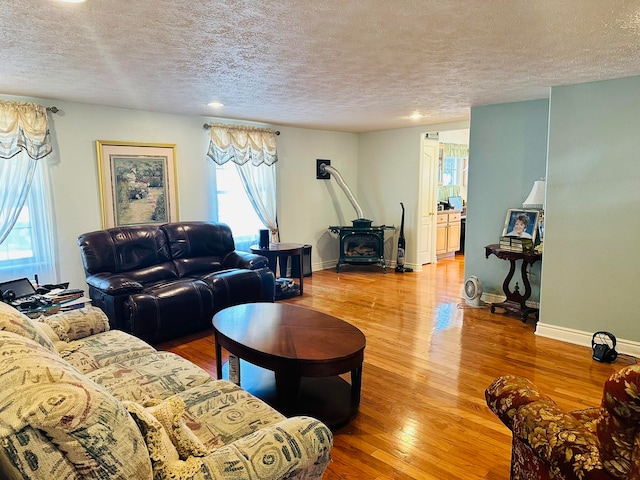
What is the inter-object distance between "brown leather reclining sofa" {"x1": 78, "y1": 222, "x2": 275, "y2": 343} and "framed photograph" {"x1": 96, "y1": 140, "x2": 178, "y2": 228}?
361 mm

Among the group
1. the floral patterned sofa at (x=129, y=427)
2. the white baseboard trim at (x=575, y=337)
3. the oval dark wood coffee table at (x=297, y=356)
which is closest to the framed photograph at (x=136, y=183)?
the oval dark wood coffee table at (x=297, y=356)

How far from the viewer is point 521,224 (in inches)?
178

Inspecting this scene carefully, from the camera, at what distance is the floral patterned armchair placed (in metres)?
1.14

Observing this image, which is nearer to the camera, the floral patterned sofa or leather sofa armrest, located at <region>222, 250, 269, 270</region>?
the floral patterned sofa

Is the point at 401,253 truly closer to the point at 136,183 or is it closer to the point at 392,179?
the point at 392,179

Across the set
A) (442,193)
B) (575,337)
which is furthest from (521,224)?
(442,193)

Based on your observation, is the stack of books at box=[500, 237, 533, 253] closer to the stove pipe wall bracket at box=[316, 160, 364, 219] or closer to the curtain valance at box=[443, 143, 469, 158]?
the stove pipe wall bracket at box=[316, 160, 364, 219]

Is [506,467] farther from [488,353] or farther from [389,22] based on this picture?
[389,22]

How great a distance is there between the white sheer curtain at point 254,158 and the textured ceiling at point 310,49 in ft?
3.85

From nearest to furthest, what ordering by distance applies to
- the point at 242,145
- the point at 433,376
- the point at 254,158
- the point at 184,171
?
the point at 433,376 < the point at 184,171 < the point at 242,145 < the point at 254,158

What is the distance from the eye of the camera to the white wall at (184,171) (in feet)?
14.1

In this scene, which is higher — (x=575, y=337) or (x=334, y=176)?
(x=334, y=176)

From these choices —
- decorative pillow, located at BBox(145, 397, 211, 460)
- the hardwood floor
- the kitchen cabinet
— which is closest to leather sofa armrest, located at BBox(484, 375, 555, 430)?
the hardwood floor

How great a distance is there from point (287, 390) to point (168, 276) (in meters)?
2.51
